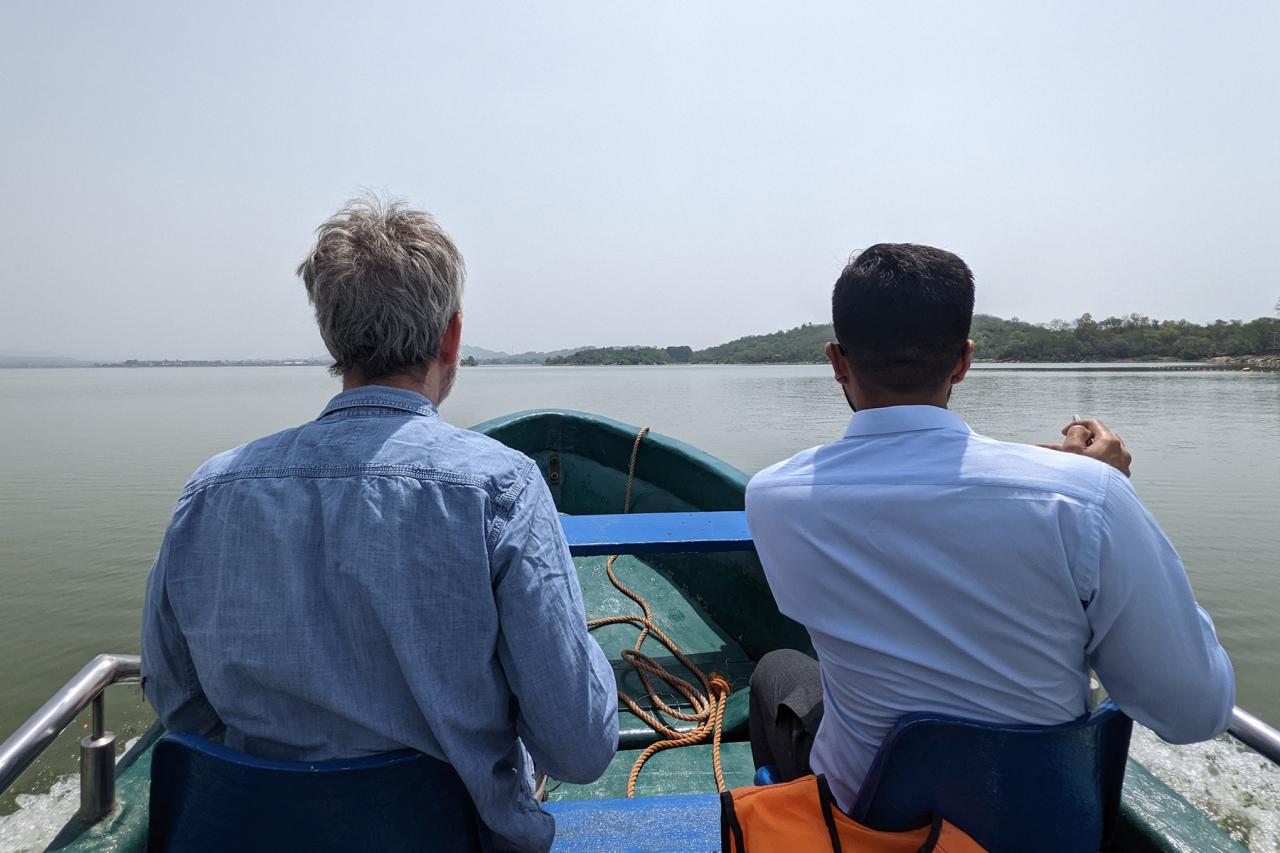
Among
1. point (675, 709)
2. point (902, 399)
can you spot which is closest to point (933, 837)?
point (902, 399)

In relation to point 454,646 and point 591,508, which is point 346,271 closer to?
point 454,646

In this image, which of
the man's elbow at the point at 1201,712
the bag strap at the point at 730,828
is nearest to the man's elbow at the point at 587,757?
the bag strap at the point at 730,828

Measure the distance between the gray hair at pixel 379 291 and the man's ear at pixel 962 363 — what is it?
0.87 m

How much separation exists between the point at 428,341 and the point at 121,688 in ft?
16.3

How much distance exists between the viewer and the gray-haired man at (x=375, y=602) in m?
0.98

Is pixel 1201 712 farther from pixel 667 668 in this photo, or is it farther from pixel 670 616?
pixel 670 616

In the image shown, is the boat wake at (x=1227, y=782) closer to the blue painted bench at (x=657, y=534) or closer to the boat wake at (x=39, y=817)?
the blue painted bench at (x=657, y=534)

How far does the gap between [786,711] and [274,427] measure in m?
19.3

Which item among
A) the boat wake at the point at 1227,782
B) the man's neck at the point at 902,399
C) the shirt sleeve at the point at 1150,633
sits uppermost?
the man's neck at the point at 902,399

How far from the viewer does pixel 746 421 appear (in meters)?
20.1

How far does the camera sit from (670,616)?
3.94 metres

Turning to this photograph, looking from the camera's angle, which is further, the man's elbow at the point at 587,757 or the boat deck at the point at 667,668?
the boat deck at the point at 667,668

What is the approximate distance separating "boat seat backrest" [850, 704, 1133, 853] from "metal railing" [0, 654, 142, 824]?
1.35m

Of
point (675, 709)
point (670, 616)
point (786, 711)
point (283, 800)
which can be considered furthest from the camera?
point (670, 616)
